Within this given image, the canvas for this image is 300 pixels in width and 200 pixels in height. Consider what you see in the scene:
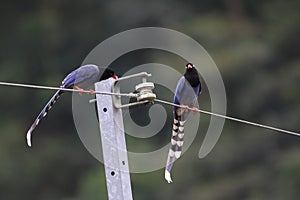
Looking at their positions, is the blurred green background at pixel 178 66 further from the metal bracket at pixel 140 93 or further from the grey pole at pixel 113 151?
the grey pole at pixel 113 151

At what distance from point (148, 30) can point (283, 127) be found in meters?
3.45

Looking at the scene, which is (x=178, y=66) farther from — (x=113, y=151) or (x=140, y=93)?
(x=113, y=151)

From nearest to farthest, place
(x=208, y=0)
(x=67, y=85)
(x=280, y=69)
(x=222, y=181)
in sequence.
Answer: (x=67, y=85) < (x=222, y=181) < (x=280, y=69) < (x=208, y=0)

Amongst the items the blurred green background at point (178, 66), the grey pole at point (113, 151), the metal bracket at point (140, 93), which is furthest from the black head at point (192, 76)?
the blurred green background at point (178, 66)

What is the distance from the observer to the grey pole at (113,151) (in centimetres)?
836

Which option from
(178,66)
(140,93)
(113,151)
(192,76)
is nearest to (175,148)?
(140,93)

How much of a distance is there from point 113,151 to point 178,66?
46.0 feet

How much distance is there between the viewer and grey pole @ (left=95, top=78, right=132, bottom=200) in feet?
27.4

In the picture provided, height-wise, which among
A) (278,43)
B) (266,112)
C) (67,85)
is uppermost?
(278,43)

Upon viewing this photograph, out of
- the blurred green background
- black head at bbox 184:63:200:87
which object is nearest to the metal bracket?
black head at bbox 184:63:200:87

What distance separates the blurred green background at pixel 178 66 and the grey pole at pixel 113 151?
1344 centimetres

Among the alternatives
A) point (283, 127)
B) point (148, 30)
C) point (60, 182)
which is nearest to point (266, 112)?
point (283, 127)

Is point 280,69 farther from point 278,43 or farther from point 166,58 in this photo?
point 166,58

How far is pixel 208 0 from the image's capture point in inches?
1019
